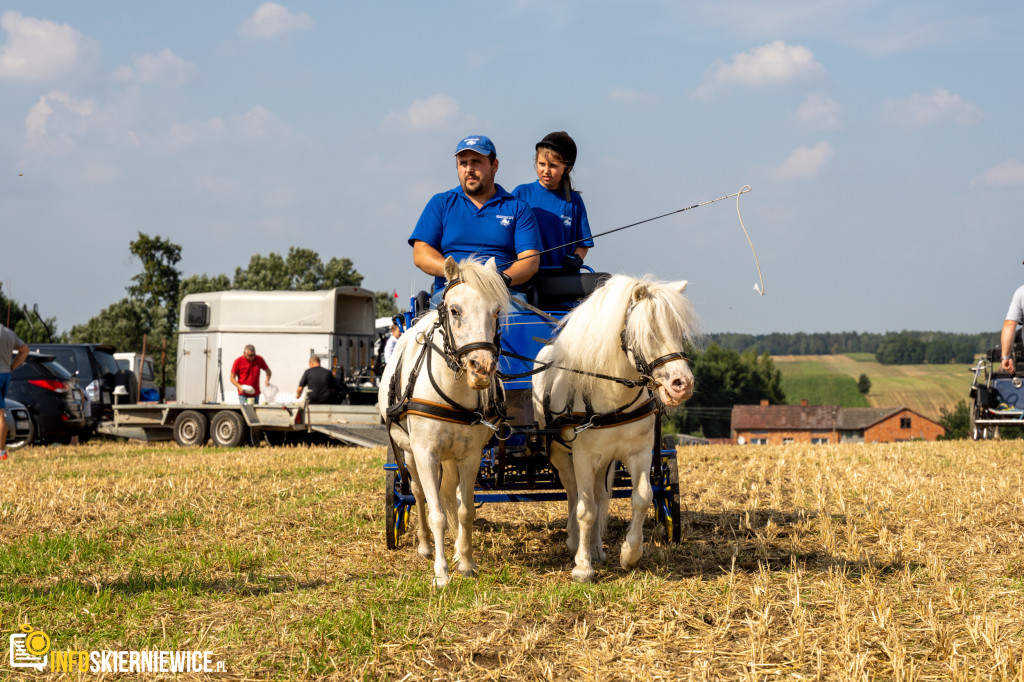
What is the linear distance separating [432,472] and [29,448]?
13707 millimetres

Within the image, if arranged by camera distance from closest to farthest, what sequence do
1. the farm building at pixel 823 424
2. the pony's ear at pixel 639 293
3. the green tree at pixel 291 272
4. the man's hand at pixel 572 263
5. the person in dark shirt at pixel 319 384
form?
the pony's ear at pixel 639 293, the man's hand at pixel 572 263, the person in dark shirt at pixel 319 384, the green tree at pixel 291 272, the farm building at pixel 823 424

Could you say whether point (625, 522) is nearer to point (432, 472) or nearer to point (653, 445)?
point (653, 445)

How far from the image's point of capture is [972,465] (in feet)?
34.6

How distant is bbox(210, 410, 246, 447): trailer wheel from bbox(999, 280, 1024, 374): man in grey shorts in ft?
45.6

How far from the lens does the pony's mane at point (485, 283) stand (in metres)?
5.15

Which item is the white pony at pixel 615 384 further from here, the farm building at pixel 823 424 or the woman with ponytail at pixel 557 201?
the farm building at pixel 823 424

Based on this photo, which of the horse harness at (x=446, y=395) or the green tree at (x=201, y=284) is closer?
the horse harness at (x=446, y=395)

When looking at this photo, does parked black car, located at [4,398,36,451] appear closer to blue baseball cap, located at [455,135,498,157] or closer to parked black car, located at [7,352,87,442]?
parked black car, located at [7,352,87,442]

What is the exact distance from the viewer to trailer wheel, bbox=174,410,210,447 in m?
19.5

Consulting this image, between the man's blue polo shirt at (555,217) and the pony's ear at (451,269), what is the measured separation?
2.04m

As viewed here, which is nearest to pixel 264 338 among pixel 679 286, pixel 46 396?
pixel 46 396

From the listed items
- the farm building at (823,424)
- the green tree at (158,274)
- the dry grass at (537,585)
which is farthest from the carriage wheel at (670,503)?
the farm building at (823,424)

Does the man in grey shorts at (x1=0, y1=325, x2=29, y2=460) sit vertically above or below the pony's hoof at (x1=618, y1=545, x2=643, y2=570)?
above
